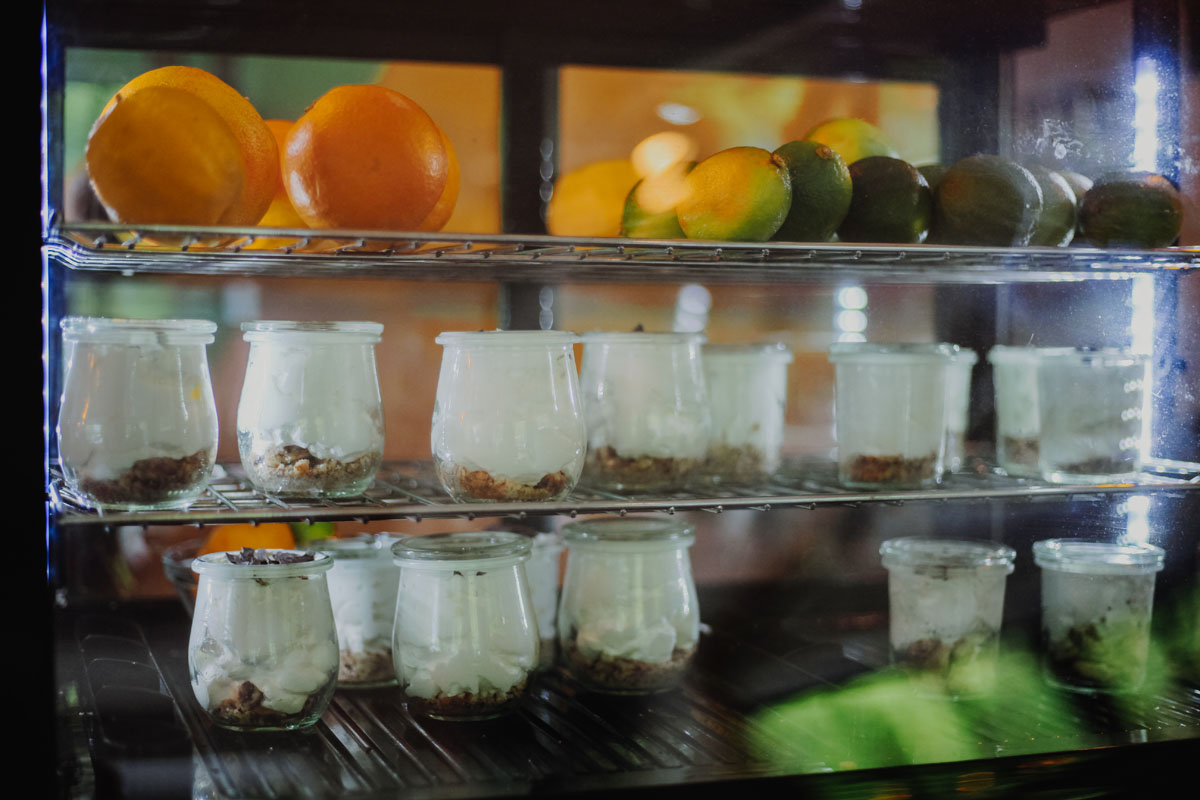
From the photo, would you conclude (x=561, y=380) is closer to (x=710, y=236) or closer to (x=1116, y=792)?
(x=710, y=236)

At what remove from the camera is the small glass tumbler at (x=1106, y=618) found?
147 centimetres

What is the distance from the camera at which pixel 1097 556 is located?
4.88 feet

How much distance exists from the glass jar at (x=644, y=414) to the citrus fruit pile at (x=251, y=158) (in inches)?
11.6

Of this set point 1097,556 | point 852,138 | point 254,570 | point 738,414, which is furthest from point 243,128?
point 1097,556

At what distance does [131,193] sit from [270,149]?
8.2 inches

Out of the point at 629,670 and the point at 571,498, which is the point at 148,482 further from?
the point at 629,670

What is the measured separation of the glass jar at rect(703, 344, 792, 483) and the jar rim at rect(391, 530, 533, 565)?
295mm

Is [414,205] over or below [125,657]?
over

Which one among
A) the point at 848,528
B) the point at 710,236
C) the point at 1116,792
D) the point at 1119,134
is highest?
the point at 1119,134

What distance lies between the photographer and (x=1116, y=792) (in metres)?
1.24

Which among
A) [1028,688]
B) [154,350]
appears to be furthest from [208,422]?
[1028,688]

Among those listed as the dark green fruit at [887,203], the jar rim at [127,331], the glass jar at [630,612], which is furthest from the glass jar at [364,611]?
the dark green fruit at [887,203]

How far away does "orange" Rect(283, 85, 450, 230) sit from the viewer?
124cm

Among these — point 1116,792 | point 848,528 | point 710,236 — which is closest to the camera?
point 1116,792
